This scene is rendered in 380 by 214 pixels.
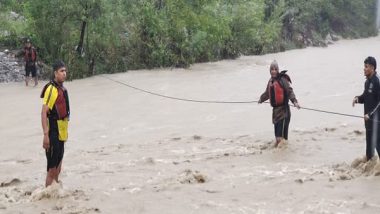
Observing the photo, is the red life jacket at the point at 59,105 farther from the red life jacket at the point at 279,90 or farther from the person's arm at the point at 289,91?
the person's arm at the point at 289,91

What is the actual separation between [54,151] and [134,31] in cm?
1459

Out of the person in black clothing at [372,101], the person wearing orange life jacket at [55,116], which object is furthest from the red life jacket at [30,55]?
the person in black clothing at [372,101]

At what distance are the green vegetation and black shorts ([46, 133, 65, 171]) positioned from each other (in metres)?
11.8

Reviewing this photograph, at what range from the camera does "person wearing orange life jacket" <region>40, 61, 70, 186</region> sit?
5.98 meters

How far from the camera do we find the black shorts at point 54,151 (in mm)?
6086

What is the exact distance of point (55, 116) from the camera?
607cm

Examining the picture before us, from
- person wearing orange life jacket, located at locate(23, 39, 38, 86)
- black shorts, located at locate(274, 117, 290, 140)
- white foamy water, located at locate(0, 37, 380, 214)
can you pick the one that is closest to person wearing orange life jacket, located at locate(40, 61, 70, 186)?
white foamy water, located at locate(0, 37, 380, 214)

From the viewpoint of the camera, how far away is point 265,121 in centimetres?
1108

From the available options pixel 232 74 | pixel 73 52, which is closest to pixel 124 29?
pixel 73 52

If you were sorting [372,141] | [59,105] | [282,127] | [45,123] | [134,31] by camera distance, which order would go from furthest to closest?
[134,31] → [282,127] → [372,141] → [59,105] → [45,123]

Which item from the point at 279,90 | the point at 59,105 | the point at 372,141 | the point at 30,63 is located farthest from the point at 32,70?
the point at 372,141

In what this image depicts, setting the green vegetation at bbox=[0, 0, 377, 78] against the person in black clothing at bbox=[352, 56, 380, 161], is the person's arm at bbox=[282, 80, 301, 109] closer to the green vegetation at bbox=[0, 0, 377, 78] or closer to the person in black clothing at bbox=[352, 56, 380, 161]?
the person in black clothing at bbox=[352, 56, 380, 161]

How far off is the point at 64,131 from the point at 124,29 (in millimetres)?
14610

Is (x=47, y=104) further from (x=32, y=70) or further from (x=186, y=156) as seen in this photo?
(x=32, y=70)
